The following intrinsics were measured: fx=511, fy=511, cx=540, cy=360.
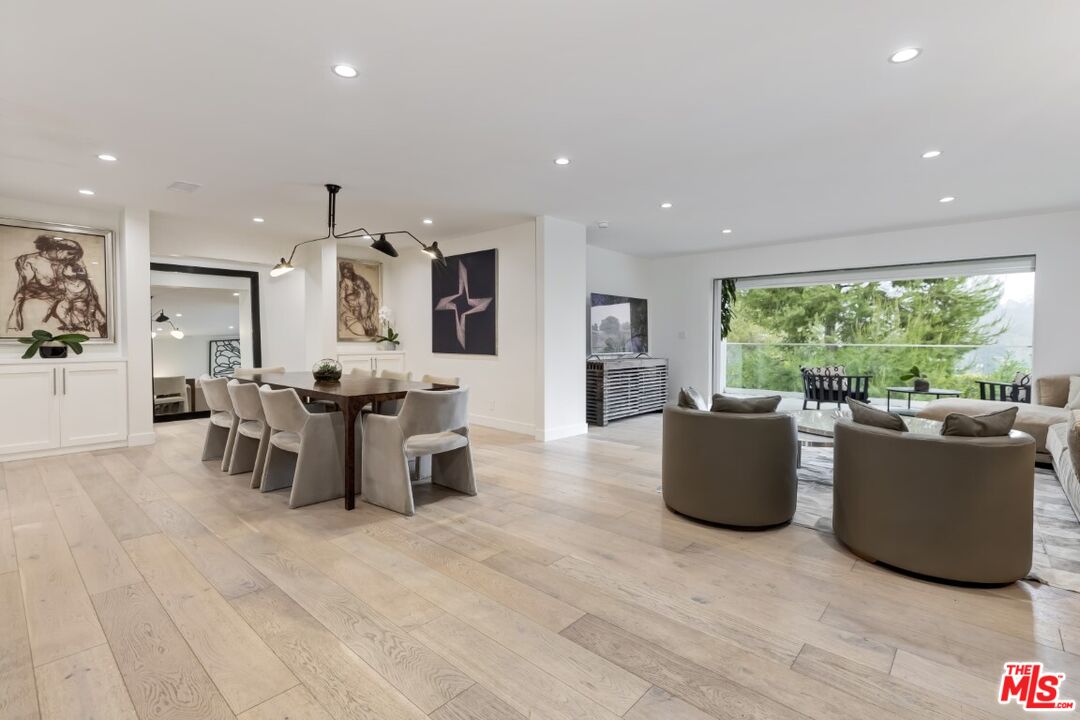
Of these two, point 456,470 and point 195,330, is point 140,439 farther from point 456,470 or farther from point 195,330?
point 456,470

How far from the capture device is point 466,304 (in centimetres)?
648

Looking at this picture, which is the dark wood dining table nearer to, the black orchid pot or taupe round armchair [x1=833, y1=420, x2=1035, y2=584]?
the black orchid pot

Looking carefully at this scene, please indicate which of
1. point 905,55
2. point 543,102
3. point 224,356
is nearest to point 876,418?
point 905,55

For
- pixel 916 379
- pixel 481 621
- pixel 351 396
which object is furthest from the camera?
pixel 916 379

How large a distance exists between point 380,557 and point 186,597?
2.68ft

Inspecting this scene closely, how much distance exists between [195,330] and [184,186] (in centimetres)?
278

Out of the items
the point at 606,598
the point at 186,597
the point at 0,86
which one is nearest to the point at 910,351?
the point at 606,598

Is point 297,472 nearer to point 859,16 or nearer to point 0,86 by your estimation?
point 0,86

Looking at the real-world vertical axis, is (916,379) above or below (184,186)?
below

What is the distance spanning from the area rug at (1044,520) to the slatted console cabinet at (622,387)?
8.53ft

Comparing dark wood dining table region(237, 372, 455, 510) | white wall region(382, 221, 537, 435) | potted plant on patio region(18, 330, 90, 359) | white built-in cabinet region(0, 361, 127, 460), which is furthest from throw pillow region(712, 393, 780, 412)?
potted plant on patio region(18, 330, 90, 359)

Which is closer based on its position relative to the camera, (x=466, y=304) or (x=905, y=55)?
(x=905, y=55)

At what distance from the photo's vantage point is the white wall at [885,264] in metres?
5.27

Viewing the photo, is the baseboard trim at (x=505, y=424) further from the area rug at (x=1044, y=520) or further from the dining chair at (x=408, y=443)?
the area rug at (x=1044, y=520)
